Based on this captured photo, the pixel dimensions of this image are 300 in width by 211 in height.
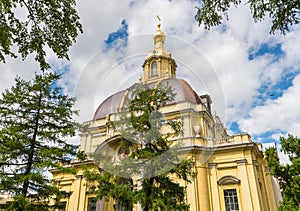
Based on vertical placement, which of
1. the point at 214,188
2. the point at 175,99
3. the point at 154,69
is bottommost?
the point at 214,188

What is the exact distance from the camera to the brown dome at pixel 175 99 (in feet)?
88.3

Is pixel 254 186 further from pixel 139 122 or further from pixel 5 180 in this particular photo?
pixel 5 180

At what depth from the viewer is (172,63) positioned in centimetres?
4009

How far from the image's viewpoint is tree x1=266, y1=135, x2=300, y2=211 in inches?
623

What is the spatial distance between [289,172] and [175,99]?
42.6 ft

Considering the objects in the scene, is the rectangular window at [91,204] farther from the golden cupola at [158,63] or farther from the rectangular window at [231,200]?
the golden cupola at [158,63]

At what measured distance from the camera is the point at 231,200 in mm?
20359

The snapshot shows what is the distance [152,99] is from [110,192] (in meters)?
5.20

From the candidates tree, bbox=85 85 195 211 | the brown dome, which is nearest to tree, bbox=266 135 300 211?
tree, bbox=85 85 195 211

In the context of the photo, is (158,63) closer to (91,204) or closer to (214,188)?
(214,188)

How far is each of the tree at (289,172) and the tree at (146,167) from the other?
734 cm

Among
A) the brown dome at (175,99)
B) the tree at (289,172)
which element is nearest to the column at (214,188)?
the tree at (289,172)

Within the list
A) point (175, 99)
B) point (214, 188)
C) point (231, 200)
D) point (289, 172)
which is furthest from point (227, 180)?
point (175, 99)

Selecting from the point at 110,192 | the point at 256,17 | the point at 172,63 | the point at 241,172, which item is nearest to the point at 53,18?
the point at 256,17
